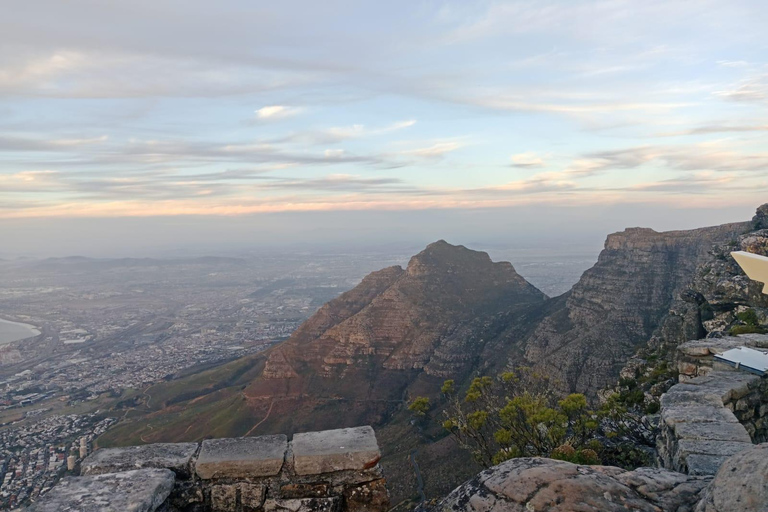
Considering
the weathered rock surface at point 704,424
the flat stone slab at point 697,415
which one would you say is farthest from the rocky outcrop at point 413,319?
the flat stone slab at point 697,415

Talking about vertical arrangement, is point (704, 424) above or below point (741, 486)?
below

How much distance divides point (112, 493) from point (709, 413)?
27.9 feet

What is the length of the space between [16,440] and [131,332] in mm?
76207

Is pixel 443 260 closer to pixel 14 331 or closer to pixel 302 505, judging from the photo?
pixel 302 505

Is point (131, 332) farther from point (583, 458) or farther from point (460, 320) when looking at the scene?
point (583, 458)

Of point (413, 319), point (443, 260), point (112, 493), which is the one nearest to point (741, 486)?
point (112, 493)

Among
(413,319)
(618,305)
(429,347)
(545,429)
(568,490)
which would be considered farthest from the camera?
(413,319)

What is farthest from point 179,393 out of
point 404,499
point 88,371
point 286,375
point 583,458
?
point 583,458

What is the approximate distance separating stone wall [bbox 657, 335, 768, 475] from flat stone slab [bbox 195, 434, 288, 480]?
5094 mm

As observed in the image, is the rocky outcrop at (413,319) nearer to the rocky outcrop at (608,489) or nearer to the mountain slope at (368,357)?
the mountain slope at (368,357)

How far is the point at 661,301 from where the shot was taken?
50.2m

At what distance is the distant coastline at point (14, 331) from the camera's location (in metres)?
122

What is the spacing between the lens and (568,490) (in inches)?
150

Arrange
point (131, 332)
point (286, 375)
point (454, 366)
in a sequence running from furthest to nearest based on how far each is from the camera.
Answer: point (131, 332), point (286, 375), point (454, 366)
